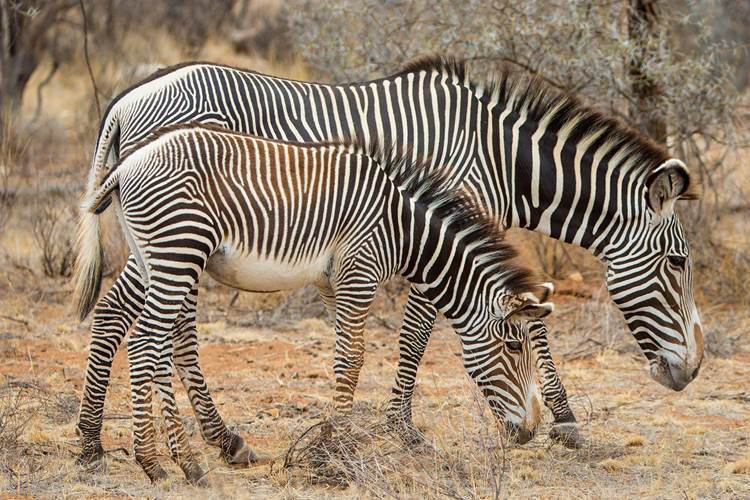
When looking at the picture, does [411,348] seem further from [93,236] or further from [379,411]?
[93,236]

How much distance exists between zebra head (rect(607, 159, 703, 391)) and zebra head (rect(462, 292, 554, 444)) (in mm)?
1056

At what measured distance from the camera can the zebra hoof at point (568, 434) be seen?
265 inches

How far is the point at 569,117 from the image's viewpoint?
6812 mm

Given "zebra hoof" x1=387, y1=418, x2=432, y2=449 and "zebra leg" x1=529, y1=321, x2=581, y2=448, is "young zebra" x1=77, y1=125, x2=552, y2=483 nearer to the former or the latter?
"zebra hoof" x1=387, y1=418, x2=432, y2=449

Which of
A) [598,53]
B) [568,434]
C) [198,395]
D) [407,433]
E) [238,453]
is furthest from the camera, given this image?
[598,53]

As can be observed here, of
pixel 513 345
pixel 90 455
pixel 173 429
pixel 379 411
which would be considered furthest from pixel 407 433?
pixel 90 455

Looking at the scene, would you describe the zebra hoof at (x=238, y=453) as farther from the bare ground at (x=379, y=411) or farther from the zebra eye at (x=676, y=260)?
the zebra eye at (x=676, y=260)

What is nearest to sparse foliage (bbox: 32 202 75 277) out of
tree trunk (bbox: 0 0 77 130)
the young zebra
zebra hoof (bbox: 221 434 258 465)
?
tree trunk (bbox: 0 0 77 130)

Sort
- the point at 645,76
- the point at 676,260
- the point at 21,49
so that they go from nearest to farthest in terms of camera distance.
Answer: the point at 676,260 → the point at 645,76 → the point at 21,49

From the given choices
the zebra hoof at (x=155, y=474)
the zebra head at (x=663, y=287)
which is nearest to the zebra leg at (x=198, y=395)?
the zebra hoof at (x=155, y=474)

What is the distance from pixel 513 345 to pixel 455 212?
32.9 inches

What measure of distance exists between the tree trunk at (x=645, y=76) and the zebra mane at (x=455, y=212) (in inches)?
190

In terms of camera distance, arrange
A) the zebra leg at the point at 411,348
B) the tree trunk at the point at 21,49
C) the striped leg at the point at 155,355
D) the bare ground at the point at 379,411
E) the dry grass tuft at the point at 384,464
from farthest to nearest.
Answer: the tree trunk at the point at 21,49, the zebra leg at the point at 411,348, the bare ground at the point at 379,411, the striped leg at the point at 155,355, the dry grass tuft at the point at 384,464

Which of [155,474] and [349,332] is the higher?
[349,332]
